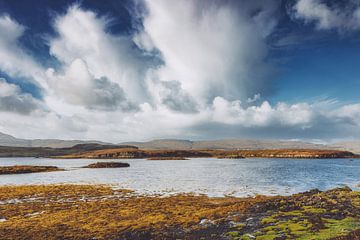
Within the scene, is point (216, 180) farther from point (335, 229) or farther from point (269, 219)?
point (335, 229)

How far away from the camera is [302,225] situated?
71.7 ft

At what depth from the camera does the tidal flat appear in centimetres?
2119

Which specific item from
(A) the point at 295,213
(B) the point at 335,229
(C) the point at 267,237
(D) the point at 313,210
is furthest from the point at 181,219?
(B) the point at 335,229

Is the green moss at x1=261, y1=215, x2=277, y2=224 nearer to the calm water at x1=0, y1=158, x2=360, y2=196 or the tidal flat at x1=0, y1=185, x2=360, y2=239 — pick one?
the tidal flat at x1=0, y1=185, x2=360, y2=239

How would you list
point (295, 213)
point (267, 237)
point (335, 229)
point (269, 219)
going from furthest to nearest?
point (295, 213)
point (269, 219)
point (335, 229)
point (267, 237)

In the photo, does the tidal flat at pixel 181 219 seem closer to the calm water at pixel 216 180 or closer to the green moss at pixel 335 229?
the green moss at pixel 335 229

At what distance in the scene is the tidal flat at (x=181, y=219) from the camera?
2119 cm

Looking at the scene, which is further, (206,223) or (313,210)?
(313,210)

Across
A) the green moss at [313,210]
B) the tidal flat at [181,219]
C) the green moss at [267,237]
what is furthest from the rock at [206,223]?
the green moss at [313,210]

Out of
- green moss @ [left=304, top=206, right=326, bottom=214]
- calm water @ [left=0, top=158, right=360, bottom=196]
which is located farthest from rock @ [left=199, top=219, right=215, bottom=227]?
calm water @ [left=0, top=158, right=360, bottom=196]

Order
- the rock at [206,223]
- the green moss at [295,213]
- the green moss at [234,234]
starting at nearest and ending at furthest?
the green moss at [234,234]
the rock at [206,223]
the green moss at [295,213]

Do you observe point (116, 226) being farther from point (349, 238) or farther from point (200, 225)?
point (349, 238)

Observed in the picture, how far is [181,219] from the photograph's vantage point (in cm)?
2673

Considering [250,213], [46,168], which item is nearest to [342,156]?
[46,168]
